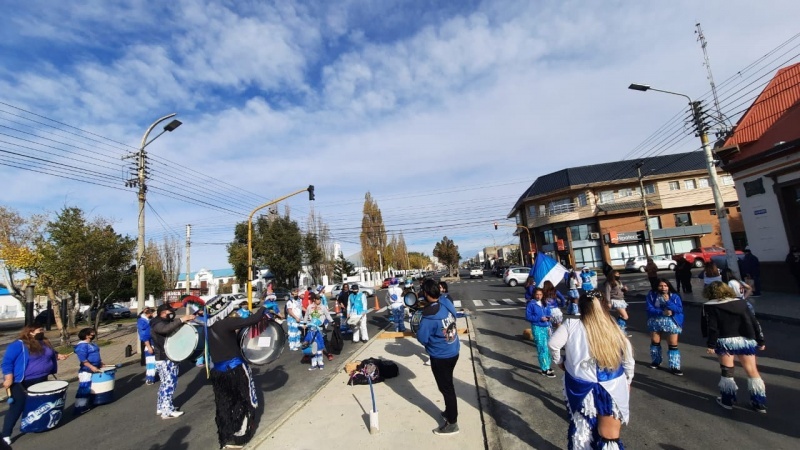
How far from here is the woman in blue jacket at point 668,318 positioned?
6.23m

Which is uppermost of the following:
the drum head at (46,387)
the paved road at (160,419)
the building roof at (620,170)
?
the building roof at (620,170)

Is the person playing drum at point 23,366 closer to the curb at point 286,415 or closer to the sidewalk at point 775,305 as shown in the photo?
the curb at point 286,415

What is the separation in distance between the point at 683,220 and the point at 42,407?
46011mm

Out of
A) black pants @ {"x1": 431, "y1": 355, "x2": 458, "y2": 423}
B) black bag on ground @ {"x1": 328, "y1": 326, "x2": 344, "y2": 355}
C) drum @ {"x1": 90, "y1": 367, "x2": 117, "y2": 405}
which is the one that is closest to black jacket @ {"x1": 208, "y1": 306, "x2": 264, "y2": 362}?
black pants @ {"x1": 431, "y1": 355, "x2": 458, "y2": 423}

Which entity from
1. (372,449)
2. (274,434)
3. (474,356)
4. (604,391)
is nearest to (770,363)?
(474,356)

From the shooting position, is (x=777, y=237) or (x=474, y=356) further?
(x=777, y=237)

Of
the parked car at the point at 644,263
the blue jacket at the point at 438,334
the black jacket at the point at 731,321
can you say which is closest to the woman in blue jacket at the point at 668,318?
the black jacket at the point at 731,321

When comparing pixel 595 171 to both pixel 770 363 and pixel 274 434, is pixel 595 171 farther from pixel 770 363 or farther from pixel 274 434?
pixel 274 434

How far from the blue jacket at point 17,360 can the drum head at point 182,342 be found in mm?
2154

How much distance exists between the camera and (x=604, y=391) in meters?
3.09

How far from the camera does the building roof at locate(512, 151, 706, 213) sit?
39344 mm

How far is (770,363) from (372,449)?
6.77 metres

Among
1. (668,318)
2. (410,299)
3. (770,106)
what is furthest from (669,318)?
(770,106)

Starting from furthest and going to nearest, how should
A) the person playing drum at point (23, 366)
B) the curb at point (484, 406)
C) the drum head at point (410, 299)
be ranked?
the drum head at point (410, 299) < the person playing drum at point (23, 366) < the curb at point (484, 406)
